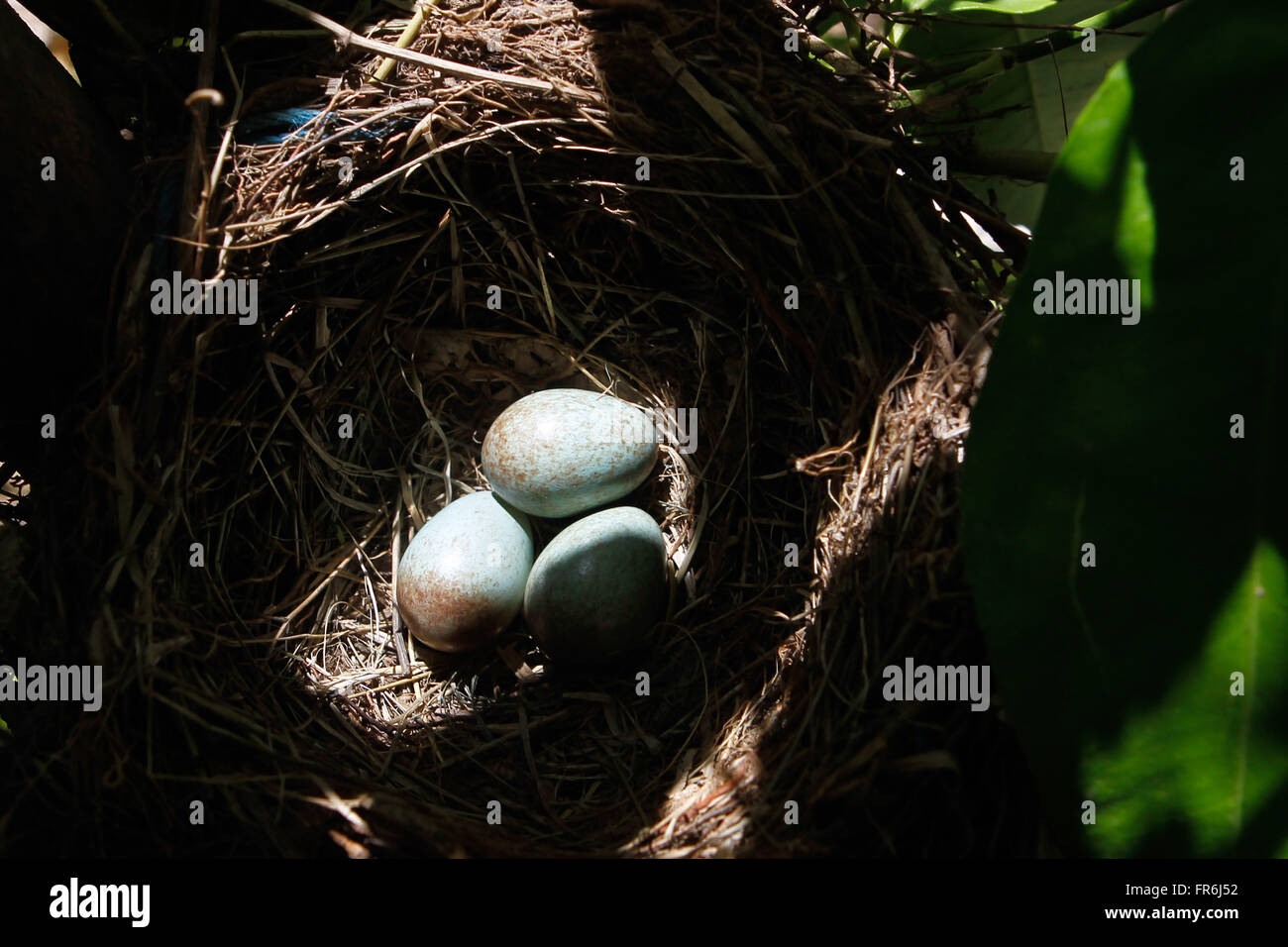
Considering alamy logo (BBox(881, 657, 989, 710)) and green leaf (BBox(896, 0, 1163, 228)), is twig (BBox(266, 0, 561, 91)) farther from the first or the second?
alamy logo (BBox(881, 657, 989, 710))

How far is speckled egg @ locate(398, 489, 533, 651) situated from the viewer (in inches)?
58.6

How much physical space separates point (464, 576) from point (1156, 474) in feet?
3.39

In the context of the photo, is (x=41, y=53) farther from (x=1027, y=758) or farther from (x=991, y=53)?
(x=1027, y=758)

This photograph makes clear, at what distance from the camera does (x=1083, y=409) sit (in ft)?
2.85

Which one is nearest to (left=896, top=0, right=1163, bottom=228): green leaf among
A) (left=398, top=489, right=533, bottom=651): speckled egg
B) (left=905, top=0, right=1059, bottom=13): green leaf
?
(left=905, top=0, right=1059, bottom=13): green leaf

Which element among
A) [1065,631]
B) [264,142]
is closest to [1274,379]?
[1065,631]

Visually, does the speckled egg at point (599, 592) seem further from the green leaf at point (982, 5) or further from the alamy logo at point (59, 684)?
the green leaf at point (982, 5)

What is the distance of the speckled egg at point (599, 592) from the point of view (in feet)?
4.75

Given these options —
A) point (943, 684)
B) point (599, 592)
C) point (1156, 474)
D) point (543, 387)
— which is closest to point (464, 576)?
point (599, 592)

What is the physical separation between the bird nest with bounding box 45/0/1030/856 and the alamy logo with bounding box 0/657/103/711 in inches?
1.5
